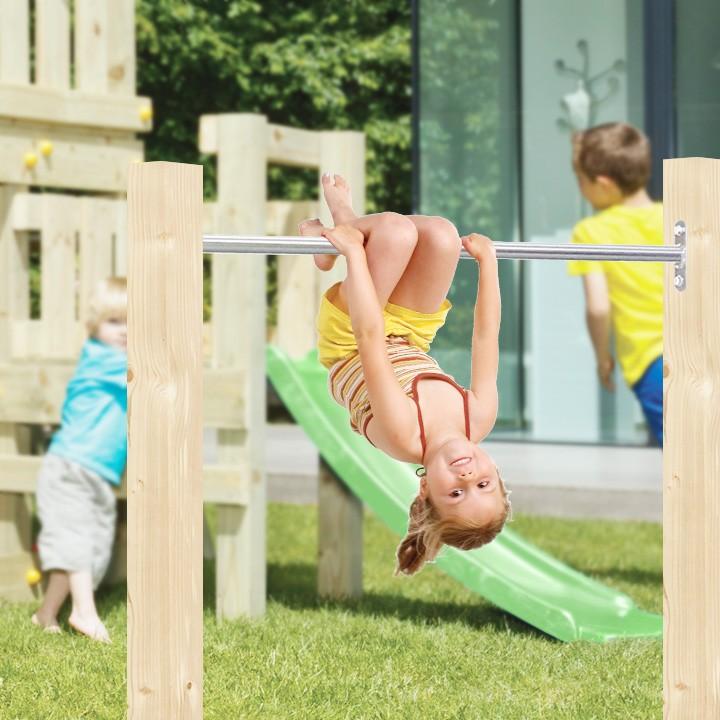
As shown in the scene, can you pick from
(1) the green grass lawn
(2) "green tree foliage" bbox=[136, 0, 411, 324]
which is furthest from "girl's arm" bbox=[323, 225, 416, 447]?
(2) "green tree foliage" bbox=[136, 0, 411, 324]

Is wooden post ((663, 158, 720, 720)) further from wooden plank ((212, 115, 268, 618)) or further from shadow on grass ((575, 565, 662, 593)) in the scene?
shadow on grass ((575, 565, 662, 593))

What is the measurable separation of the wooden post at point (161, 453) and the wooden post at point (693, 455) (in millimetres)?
1156

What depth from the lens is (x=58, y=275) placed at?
6656 millimetres

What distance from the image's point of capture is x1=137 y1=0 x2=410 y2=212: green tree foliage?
64.1 ft

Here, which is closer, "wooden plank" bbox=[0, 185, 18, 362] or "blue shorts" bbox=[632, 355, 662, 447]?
"blue shorts" bbox=[632, 355, 662, 447]

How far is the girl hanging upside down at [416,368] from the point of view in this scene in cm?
369

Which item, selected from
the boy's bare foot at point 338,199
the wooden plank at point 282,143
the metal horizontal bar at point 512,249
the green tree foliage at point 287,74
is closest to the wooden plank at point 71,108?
the wooden plank at point 282,143

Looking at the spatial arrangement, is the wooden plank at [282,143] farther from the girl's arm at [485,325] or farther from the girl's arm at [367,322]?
the girl's arm at [367,322]

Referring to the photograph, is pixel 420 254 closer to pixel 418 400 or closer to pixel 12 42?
pixel 418 400

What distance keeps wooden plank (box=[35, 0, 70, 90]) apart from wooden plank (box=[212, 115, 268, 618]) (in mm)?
1031

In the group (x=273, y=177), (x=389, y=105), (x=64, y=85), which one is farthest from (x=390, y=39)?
(x=64, y=85)

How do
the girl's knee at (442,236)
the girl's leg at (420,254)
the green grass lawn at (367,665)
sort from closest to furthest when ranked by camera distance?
the girl's leg at (420,254) → the girl's knee at (442,236) → the green grass lawn at (367,665)

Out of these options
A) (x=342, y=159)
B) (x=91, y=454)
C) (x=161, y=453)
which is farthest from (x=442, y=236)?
(x=342, y=159)

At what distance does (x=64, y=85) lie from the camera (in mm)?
6688
